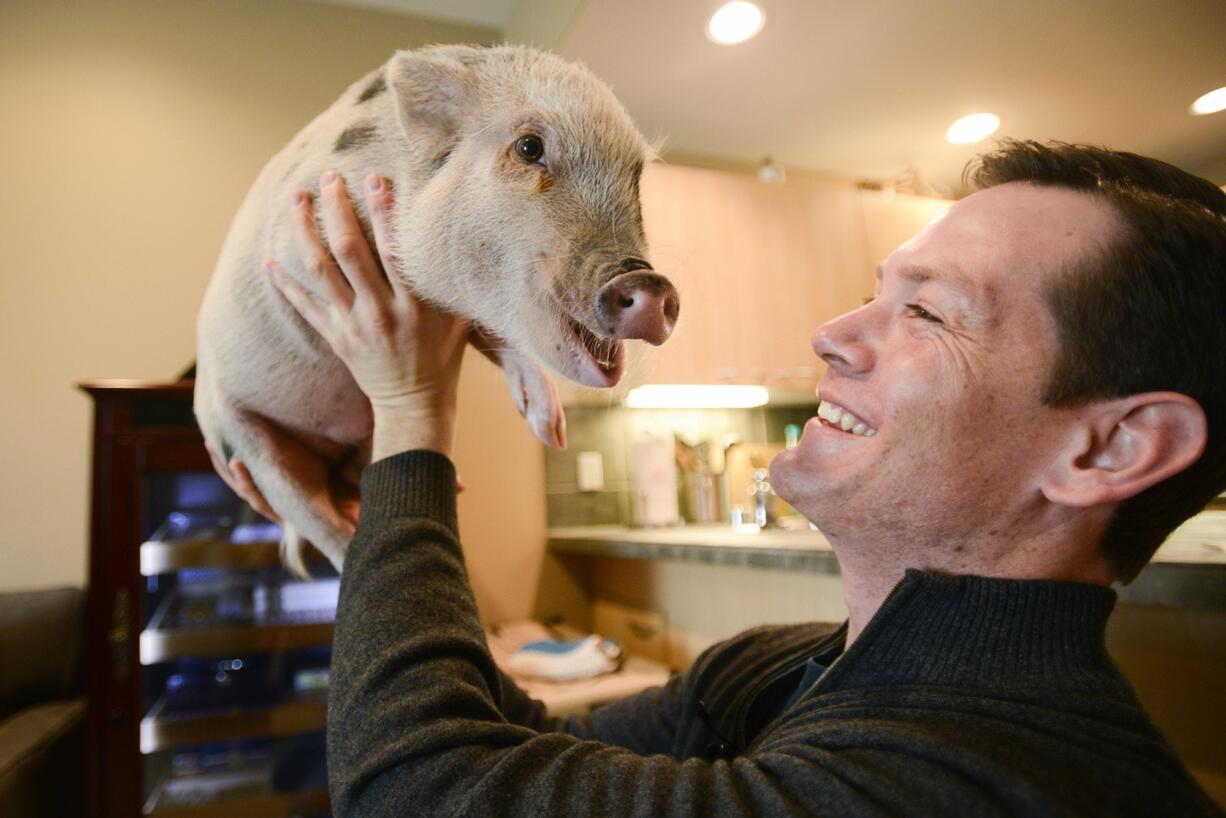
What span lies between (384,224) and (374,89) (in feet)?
0.72

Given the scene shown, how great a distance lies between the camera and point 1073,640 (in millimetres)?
572

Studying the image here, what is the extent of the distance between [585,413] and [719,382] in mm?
545

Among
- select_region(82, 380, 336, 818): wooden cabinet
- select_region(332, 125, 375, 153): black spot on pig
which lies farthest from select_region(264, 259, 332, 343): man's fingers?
select_region(82, 380, 336, 818): wooden cabinet

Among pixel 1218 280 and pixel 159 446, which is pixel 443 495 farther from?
pixel 159 446

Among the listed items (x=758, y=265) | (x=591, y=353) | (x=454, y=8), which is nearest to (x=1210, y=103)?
(x=591, y=353)

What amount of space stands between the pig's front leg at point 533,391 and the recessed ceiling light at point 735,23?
1.60 meters

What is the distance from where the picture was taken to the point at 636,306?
2.02ft

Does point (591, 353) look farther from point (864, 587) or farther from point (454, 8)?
point (454, 8)

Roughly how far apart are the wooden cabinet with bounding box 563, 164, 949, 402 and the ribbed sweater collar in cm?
193

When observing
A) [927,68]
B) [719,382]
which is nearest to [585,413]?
[719,382]

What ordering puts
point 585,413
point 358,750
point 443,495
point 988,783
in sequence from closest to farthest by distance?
point 988,783 → point 358,750 → point 443,495 → point 585,413

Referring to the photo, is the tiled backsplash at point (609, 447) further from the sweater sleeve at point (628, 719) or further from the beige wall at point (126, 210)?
the sweater sleeve at point (628, 719)

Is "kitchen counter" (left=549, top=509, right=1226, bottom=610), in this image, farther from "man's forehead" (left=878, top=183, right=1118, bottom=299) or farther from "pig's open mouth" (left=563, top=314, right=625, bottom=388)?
"pig's open mouth" (left=563, top=314, right=625, bottom=388)

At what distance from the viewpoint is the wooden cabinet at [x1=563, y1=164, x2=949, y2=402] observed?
2.60m
